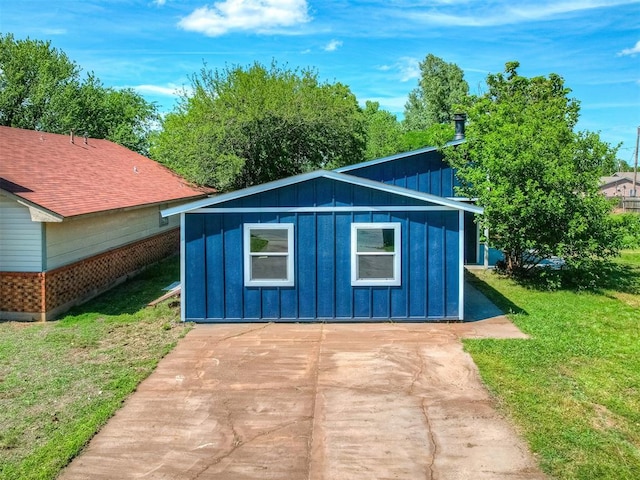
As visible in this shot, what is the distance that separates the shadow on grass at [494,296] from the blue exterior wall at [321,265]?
179cm

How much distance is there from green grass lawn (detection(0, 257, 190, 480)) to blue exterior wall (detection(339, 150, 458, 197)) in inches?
298

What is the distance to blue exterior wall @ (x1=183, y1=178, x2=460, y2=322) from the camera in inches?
388

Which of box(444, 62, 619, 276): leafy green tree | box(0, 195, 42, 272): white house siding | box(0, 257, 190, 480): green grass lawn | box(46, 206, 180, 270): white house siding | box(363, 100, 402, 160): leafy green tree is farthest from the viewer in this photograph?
box(363, 100, 402, 160): leafy green tree

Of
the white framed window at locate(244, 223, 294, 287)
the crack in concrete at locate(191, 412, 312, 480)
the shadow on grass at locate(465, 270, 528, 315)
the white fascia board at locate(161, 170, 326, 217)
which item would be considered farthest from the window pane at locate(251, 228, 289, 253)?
the shadow on grass at locate(465, 270, 528, 315)

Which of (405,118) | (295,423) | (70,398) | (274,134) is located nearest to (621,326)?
(295,423)

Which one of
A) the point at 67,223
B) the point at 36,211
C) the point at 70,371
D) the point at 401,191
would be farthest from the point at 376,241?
the point at 67,223

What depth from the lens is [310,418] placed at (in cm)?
589

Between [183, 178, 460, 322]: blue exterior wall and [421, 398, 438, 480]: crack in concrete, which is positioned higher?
[183, 178, 460, 322]: blue exterior wall

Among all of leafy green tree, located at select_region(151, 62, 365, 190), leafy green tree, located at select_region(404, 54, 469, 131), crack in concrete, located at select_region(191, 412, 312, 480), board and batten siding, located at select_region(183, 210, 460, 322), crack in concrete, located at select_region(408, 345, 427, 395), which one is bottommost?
crack in concrete, located at select_region(191, 412, 312, 480)

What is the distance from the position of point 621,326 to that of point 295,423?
23.4 feet

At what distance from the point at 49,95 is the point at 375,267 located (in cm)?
2851

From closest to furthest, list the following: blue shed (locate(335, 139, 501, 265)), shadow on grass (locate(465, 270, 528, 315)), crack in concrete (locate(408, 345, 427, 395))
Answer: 1. crack in concrete (locate(408, 345, 427, 395))
2. shadow on grass (locate(465, 270, 528, 315))
3. blue shed (locate(335, 139, 501, 265))

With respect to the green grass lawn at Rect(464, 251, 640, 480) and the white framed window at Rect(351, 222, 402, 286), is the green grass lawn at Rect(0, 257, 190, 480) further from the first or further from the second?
the green grass lawn at Rect(464, 251, 640, 480)

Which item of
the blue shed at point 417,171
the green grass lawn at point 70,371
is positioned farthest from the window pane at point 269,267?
the blue shed at point 417,171
